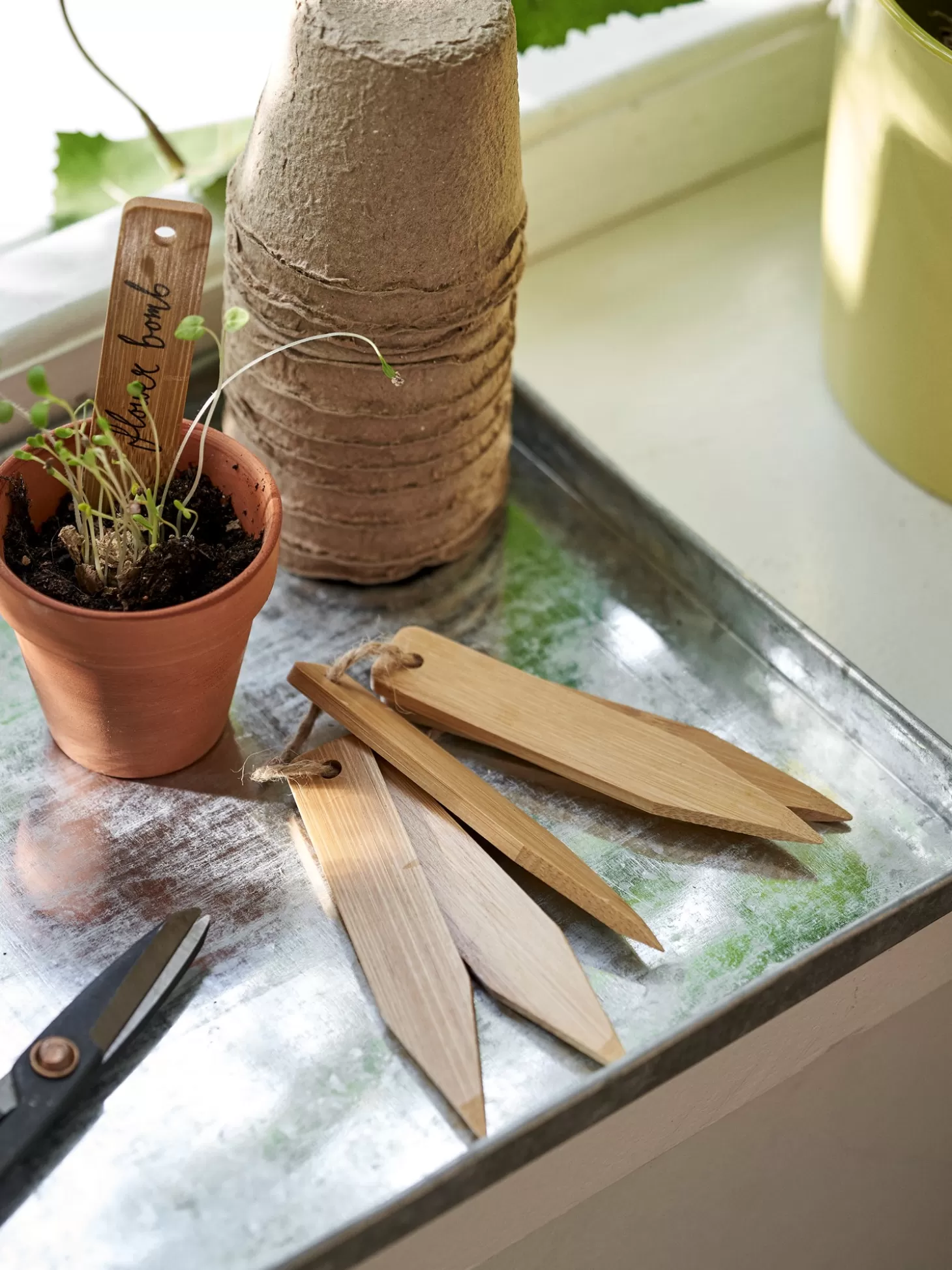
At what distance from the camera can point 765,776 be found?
1.86 ft

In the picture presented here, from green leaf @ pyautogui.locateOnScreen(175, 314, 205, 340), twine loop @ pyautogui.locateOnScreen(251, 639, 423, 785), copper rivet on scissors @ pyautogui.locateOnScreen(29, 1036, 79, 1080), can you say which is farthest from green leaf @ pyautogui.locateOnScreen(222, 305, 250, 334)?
copper rivet on scissors @ pyautogui.locateOnScreen(29, 1036, 79, 1080)

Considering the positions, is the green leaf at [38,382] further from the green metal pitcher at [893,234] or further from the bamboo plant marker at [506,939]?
the green metal pitcher at [893,234]

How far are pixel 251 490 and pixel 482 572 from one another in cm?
16

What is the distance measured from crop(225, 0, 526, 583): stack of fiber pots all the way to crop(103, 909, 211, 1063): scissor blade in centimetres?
21

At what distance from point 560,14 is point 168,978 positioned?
54 cm

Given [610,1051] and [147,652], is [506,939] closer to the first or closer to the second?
[610,1051]

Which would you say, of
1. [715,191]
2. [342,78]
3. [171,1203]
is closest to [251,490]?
[342,78]

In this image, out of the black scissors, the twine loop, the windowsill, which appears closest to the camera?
the black scissors

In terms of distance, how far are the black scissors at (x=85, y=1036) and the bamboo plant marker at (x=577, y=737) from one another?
0.45ft

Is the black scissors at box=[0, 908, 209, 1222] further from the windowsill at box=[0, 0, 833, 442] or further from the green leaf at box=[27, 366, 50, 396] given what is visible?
the windowsill at box=[0, 0, 833, 442]

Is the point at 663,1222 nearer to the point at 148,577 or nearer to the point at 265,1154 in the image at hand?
the point at 265,1154

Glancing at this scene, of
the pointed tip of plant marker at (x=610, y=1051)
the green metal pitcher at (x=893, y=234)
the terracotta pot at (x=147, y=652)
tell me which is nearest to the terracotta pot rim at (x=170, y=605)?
the terracotta pot at (x=147, y=652)

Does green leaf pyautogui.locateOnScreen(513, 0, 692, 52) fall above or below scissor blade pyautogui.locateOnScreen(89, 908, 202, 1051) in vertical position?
above

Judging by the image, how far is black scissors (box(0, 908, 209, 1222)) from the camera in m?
0.44
